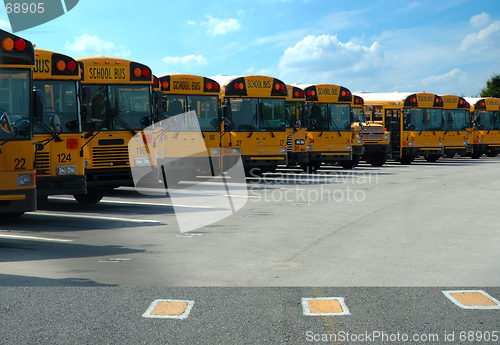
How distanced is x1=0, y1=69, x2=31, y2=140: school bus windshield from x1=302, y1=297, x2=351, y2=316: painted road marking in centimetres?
510

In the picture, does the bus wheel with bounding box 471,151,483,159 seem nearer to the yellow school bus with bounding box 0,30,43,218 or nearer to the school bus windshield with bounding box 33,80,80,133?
the school bus windshield with bounding box 33,80,80,133

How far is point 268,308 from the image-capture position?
15.7 ft

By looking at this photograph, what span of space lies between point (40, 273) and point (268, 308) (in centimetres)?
270

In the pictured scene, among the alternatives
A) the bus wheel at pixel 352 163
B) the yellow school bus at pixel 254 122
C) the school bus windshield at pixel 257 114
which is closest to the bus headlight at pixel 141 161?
the yellow school bus at pixel 254 122

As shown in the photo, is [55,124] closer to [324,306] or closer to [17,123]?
[17,123]

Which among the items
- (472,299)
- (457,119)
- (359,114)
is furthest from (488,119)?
(472,299)

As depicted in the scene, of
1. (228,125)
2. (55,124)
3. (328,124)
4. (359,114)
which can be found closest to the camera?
(55,124)

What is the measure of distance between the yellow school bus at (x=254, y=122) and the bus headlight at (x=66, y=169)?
308 inches

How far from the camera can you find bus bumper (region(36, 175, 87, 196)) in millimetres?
10281

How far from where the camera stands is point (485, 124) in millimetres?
32125

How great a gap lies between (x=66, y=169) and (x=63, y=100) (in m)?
1.39

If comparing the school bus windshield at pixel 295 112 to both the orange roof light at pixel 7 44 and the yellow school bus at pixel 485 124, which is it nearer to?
the yellow school bus at pixel 485 124

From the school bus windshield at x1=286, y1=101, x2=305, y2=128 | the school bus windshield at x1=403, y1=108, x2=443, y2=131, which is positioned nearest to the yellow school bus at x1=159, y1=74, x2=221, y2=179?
the school bus windshield at x1=286, y1=101, x2=305, y2=128

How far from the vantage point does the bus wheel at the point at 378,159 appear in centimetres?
2689
